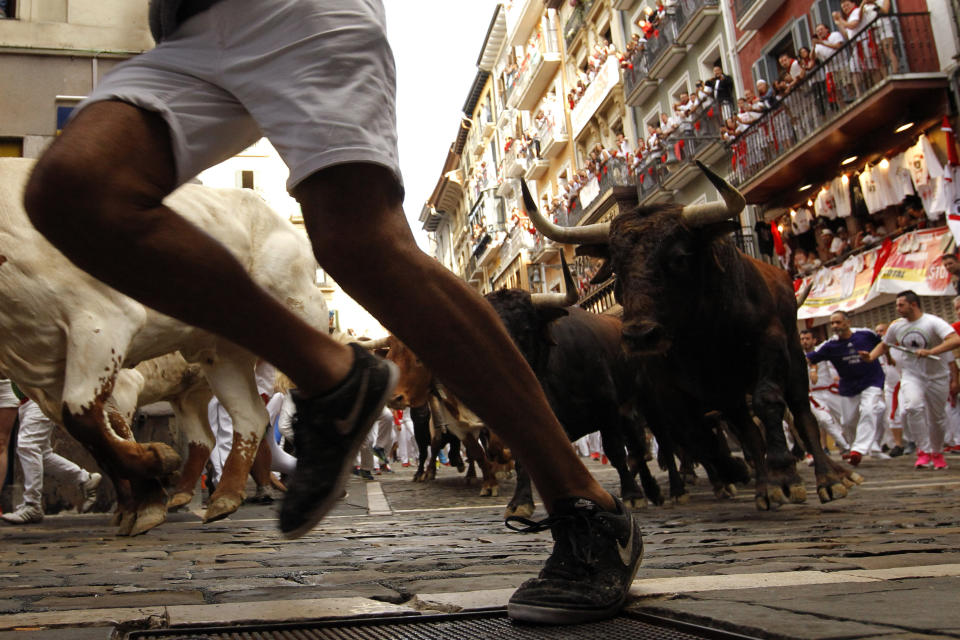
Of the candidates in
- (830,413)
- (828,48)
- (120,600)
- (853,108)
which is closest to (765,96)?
(828,48)

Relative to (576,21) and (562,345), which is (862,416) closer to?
(562,345)

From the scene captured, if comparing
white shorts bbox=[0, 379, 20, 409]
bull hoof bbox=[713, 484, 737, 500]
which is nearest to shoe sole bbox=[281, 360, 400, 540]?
bull hoof bbox=[713, 484, 737, 500]

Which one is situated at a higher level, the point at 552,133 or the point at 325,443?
the point at 552,133

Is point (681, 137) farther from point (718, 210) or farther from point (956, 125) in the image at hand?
point (718, 210)

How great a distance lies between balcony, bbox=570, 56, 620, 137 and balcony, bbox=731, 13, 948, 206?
11.3 meters

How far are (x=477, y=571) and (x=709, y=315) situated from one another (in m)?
3.36

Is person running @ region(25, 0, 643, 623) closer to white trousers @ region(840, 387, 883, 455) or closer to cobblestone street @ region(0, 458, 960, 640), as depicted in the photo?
cobblestone street @ region(0, 458, 960, 640)

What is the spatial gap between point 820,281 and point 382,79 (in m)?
20.3

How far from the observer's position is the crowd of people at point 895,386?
11.9 m

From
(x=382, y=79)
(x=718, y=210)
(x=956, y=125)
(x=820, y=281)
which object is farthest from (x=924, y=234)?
(x=382, y=79)

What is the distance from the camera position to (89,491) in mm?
10328

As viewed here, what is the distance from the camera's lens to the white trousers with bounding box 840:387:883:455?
41.8ft

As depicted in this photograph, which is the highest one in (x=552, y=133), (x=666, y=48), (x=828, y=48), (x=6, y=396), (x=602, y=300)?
(x=552, y=133)

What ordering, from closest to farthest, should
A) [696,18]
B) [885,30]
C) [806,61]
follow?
[885,30] → [806,61] → [696,18]
